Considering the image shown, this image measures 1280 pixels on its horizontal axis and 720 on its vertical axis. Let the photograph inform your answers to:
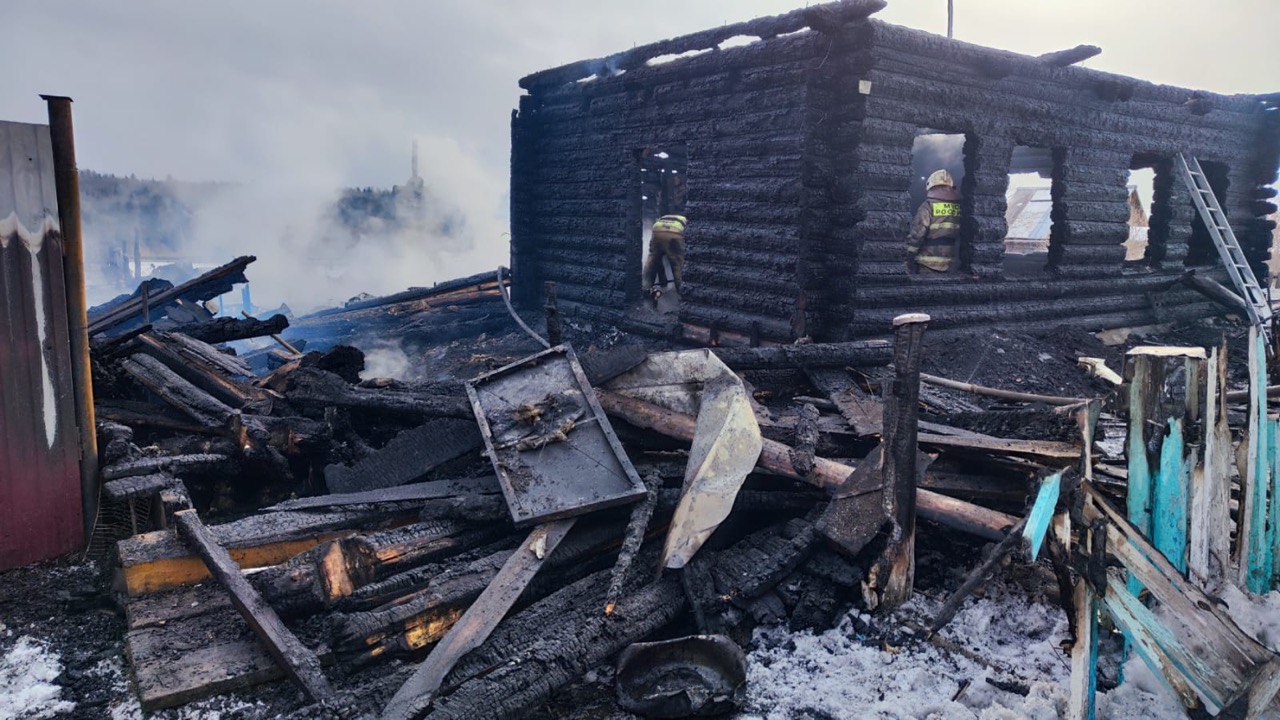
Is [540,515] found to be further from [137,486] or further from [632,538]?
[137,486]

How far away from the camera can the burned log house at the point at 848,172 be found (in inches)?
324

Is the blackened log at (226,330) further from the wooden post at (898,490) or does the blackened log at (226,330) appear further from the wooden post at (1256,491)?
the wooden post at (1256,491)

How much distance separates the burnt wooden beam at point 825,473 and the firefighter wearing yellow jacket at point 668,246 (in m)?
6.76

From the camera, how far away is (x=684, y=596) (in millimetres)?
3793

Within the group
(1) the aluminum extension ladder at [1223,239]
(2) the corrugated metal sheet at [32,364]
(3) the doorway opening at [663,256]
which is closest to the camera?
(2) the corrugated metal sheet at [32,364]

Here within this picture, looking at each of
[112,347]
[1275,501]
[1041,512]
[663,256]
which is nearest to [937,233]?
[663,256]

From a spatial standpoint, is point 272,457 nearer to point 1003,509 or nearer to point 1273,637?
point 1003,509

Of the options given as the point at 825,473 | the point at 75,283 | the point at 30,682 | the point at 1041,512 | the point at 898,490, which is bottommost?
the point at 30,682

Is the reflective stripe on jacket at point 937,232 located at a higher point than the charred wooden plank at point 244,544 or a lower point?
higher

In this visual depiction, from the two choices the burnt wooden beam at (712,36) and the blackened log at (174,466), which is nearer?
the blackened log at (174,466)

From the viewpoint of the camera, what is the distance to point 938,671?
3.35 meters

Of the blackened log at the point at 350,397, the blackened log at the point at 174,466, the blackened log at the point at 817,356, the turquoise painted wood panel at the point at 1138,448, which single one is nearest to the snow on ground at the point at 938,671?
the turquoise painted wood panel at the point at 1138,448

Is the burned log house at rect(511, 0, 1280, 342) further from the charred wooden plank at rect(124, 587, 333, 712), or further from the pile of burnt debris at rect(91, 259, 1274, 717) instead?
the charred wooden plank at rect(124, 587, 333, 712)

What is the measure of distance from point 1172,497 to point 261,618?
4.00 m
